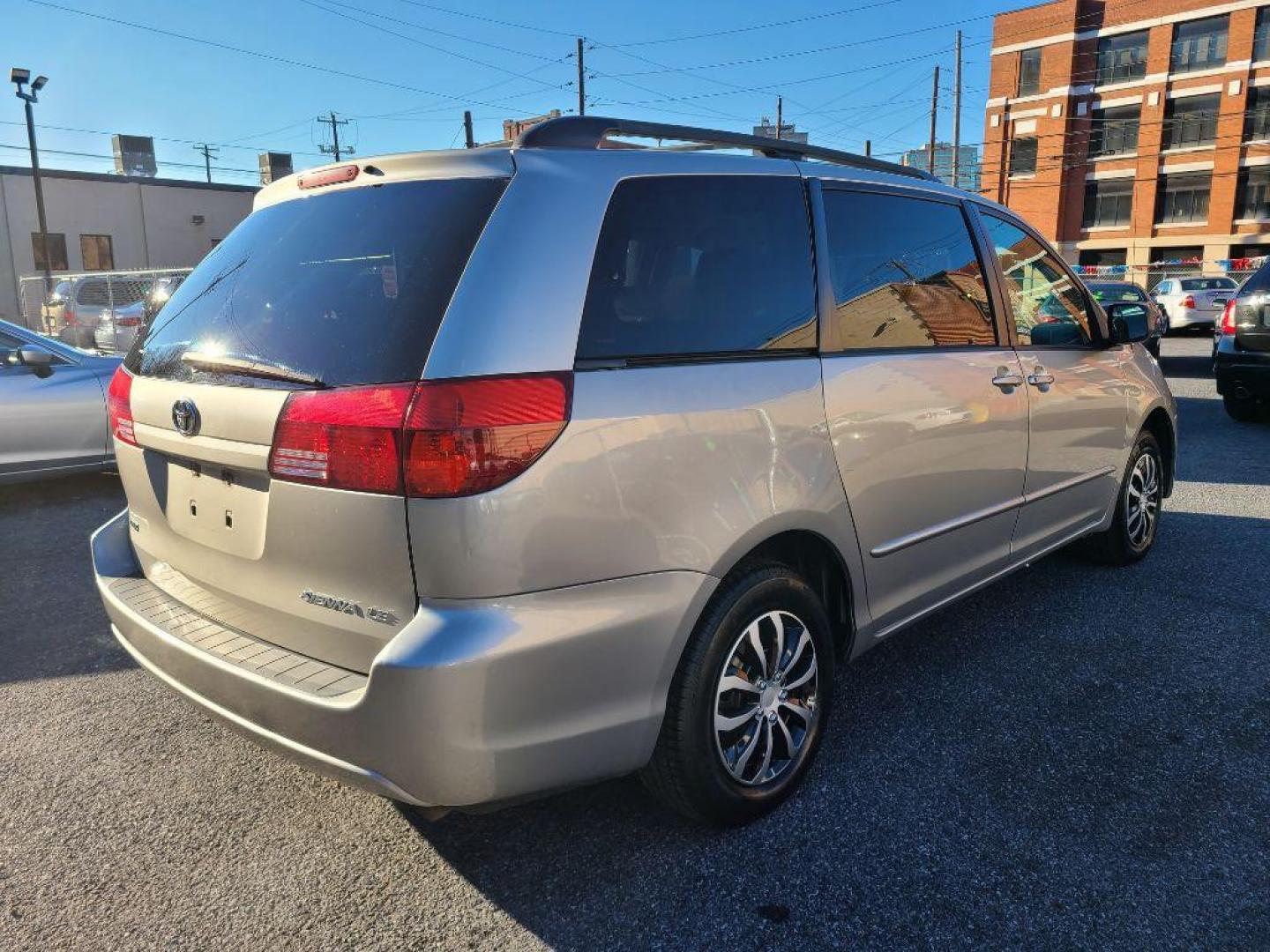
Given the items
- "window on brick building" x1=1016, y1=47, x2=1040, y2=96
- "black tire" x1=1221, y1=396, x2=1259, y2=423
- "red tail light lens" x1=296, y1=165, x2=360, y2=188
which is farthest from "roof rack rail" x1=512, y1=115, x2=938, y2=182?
"window on brick building" x1=1016, y1=47, x2=1040, y2=96

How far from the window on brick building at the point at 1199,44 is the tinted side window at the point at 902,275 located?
5043 centimetres

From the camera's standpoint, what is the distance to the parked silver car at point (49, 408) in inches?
249

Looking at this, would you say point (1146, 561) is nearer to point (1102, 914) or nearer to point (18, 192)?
point (1102, 914)

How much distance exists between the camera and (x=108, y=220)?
35281 mm

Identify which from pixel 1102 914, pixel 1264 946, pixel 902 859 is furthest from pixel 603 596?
pixel 1264 946

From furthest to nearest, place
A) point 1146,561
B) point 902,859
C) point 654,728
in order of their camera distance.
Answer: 1. point 1146,561
2. point 902,859
3. point 654,728

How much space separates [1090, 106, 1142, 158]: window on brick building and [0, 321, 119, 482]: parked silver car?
1995 inches

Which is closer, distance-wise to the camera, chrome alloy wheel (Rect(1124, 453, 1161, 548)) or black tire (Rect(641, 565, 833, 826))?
black tire (Rect(641, 565, 833, 826))

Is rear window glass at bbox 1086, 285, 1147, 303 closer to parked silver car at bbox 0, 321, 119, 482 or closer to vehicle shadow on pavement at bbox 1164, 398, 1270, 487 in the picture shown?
vehicle shadow on pavement at bbox 1164, 398, 1270, 487

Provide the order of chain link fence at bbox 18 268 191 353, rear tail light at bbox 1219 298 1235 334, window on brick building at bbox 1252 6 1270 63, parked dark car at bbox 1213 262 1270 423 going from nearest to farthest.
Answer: parked dark car at bbox 1213 262 1270 423 → rear tail light at bbox 1219 298 1235 334 → chain link fence at bbox 18 268 191 353 → window on brick building at bbox 1252 6 1270 63

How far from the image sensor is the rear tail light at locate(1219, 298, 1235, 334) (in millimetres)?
9164

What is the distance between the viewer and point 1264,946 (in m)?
2.09

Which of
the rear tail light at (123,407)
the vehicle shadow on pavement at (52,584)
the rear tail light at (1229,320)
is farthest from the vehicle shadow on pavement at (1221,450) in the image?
the vehicle shadow on pavement at (52,584)

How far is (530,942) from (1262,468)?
7.57 m
